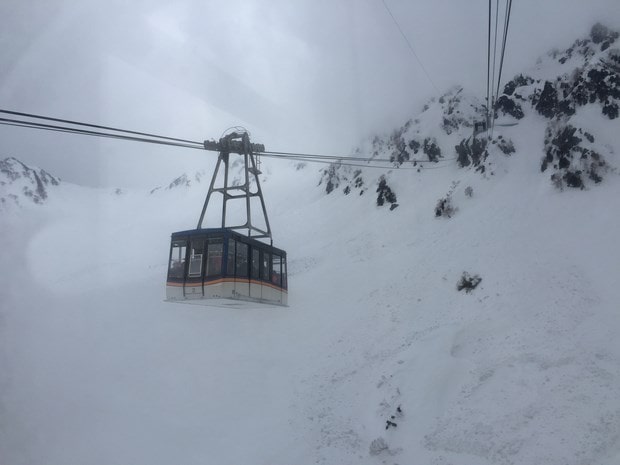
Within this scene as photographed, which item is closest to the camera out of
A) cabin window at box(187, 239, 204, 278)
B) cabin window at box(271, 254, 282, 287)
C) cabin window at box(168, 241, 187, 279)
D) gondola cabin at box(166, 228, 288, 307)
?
gondola cabin at box(166, 228, 288, 307)

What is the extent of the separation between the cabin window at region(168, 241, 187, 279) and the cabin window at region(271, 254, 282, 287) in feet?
12.9

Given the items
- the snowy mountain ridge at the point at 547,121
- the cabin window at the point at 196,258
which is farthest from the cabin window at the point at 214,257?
the snowy mountain ridge at the point at 547,121

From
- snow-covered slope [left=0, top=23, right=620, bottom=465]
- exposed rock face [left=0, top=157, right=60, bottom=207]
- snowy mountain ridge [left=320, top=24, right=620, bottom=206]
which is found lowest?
snow-covered slope [left=0, top=23, right=620, bottom=465]

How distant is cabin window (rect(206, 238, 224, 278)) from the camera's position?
15094 millimetres

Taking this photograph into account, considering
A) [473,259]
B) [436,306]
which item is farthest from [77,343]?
[473,259]

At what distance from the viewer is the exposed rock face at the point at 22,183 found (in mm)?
141387

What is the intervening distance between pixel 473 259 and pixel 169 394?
2040cm

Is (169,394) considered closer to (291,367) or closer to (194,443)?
(194,443)

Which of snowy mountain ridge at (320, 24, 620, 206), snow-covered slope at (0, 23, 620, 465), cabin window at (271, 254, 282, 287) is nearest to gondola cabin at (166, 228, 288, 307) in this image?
cabin window at (271, 254, 282, 287)

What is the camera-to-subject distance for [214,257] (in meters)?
15.2

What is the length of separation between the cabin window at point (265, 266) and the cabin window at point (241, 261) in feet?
3.91

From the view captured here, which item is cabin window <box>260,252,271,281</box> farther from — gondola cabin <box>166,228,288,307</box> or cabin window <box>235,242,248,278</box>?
cabin window <box>235,242,248,278</box>

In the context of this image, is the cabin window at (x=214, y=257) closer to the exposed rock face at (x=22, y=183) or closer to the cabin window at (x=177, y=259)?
the cabin window at (x=177, y=259)

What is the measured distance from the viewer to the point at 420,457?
15492mm
